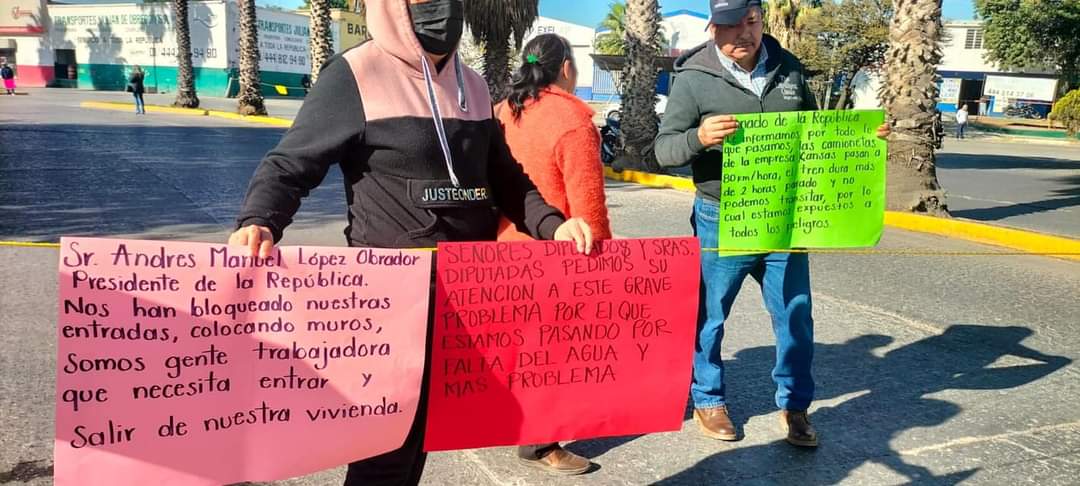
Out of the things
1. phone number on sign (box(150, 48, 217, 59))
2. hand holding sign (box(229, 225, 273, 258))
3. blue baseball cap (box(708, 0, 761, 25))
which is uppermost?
phone number on sign (box(150, 48, 217, 59))

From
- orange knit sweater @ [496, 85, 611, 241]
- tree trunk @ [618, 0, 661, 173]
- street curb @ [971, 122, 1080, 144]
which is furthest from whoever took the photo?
street curb @ [971, 122, 1080, 144]

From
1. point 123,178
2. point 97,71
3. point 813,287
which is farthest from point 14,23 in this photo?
point 813,287

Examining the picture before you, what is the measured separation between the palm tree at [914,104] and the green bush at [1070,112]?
7.38 metres

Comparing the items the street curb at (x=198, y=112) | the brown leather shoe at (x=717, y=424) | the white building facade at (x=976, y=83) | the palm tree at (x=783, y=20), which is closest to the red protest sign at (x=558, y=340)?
the brown leather shoe at (x=717, y=424)

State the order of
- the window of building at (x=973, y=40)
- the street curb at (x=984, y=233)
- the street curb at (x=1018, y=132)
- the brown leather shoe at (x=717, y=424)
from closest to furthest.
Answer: the brown leather shoe at (x=717, y=424)
the street curb at (x=984, y=233)
the street curb at (x=1018, y=132)
the window of building at (x=973, y=40)

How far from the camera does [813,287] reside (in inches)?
250

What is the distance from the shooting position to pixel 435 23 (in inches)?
86.6

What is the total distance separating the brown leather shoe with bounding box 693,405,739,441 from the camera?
3510 mm

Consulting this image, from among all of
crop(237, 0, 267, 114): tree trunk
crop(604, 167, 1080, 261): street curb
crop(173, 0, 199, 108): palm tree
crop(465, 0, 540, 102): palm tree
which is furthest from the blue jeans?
crop(173, 0, 199, 108): palm tree

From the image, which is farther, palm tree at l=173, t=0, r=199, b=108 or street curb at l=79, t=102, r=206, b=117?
palm tree at l=173, t=0, r=199, b=108

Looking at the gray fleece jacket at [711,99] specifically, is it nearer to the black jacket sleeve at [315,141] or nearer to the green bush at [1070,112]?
the black jacket sleeve at [315,141]

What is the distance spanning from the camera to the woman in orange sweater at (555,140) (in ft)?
9.89

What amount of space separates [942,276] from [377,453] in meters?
6.27

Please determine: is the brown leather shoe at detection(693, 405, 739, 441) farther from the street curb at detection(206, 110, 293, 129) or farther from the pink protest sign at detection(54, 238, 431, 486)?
the street curb at detection(206, 110, 293, 129)
